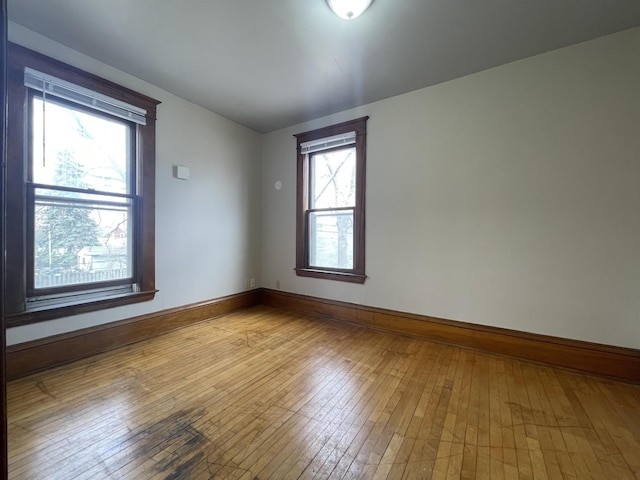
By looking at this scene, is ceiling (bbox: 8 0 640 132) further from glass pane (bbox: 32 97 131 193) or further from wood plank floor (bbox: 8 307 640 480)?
wood plank floor (bbox: 8 307 640 480)

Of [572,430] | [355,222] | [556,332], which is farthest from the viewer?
[355,222]

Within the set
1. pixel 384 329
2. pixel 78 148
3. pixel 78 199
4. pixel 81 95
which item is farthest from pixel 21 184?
pixel 384 329

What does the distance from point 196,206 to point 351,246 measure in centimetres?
204

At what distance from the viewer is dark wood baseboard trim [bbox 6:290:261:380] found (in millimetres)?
1955

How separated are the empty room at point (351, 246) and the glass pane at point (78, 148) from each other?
0.06 feet

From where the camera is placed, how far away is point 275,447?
1326 mm

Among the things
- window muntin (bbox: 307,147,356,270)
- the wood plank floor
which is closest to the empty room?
the wood plank floor

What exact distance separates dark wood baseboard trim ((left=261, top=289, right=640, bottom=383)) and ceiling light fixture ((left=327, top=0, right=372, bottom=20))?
2.77 meters

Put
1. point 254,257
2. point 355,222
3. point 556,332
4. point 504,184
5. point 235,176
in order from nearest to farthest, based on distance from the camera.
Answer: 1. point 556,332
2. point 504,184
3. point 355,222
4. point 235,176
5. point 254,257

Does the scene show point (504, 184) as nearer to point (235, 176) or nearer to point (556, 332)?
point (556, 332)

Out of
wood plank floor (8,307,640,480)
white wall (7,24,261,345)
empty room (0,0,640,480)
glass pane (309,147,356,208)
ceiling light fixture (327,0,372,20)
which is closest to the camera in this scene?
wood plank floor (8,307,640,480)

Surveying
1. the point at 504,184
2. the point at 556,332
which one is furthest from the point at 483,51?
the point at 556,332

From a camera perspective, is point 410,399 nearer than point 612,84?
Answer: Yes

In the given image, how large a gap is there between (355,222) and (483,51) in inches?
78.4
